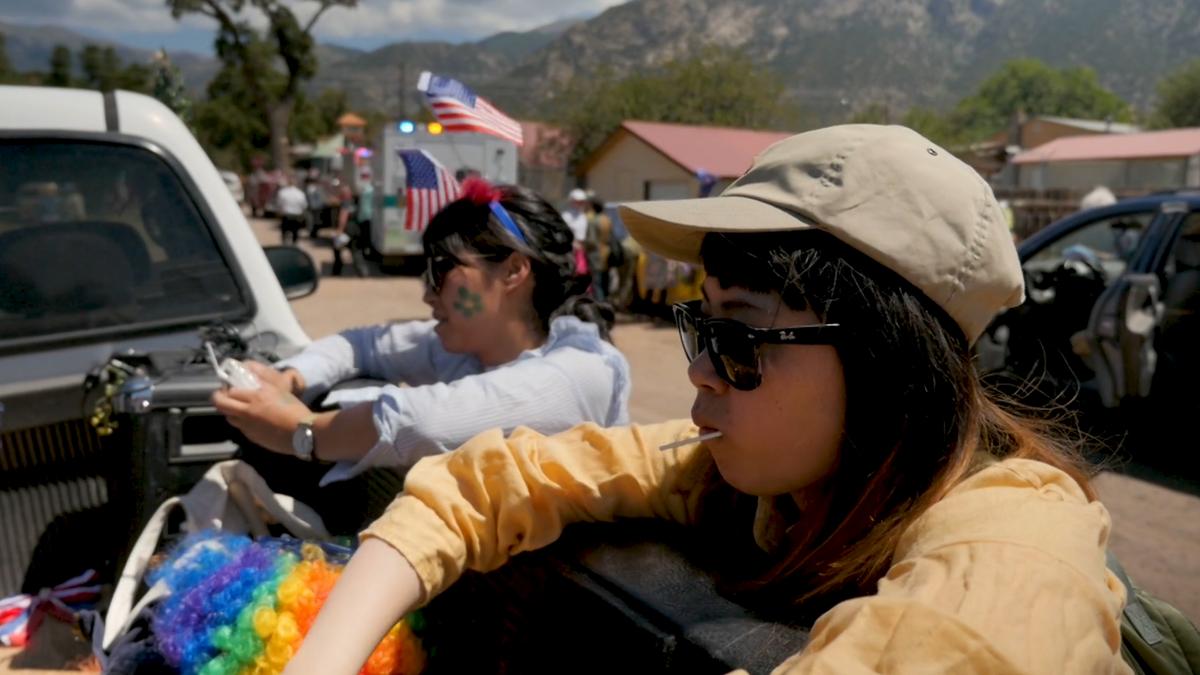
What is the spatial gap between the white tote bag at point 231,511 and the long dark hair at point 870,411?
1.20m

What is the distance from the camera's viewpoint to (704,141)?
74.7ft

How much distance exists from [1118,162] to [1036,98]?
274 feet

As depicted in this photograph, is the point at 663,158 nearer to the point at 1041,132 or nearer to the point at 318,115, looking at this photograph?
the point at 1041,132

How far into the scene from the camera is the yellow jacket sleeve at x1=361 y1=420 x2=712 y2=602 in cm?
138

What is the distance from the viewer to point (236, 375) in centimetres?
227

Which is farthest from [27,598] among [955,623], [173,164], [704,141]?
[704,141]

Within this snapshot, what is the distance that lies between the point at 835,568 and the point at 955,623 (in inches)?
11.7

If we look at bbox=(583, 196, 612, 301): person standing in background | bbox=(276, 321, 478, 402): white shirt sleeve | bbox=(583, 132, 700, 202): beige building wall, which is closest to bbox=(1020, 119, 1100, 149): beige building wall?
bbox=(583, 132, 700, 202): beige building wall

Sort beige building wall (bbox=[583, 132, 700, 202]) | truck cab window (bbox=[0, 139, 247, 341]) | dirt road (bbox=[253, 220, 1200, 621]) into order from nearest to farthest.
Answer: truck cab window (bbox=[0, 139, 247, 341])
dirt road (bbox=[253, 220, 1200, 621])
beige building wall (bbox=[583, 132, 700, 202])

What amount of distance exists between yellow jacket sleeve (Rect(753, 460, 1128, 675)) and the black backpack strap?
182 millimetres

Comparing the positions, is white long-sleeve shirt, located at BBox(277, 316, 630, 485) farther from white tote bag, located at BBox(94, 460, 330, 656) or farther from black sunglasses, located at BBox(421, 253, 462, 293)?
black sunglasses, located at BBox(421, 253, 462, 293)

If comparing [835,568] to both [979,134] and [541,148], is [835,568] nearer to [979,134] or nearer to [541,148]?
[541,148]

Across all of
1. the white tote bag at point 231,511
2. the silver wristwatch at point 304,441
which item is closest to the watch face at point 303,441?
the silver wristwatch at point 304,441

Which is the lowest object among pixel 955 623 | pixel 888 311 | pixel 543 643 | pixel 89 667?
pixel 89 667
